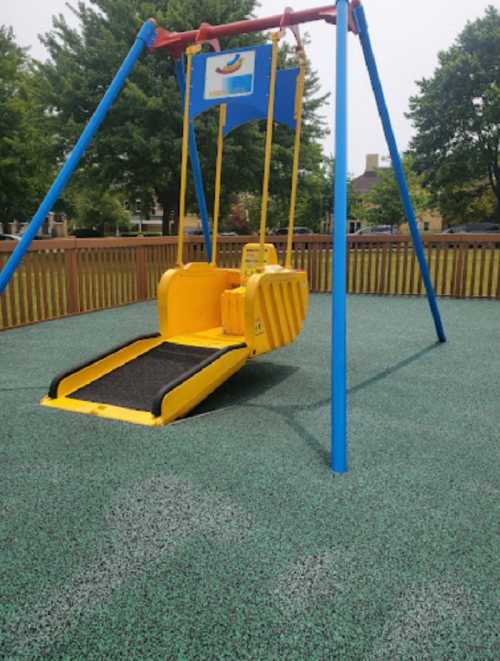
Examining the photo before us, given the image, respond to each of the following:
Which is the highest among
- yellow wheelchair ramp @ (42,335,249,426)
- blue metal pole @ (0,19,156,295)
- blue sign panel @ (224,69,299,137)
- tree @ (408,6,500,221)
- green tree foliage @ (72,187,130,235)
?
tree @ (408,6,500,221)

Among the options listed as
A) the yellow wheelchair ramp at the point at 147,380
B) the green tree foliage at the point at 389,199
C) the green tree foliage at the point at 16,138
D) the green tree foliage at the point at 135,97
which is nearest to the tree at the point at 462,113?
the green tree foliage at the point at 389,199

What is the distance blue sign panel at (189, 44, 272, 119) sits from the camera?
4910 millimetres

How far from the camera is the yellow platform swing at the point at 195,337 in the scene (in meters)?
4.04

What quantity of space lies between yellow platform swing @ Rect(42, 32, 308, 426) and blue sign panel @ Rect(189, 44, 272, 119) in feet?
0.19

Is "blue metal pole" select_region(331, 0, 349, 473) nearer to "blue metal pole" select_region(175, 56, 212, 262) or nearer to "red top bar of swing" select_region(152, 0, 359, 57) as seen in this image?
"red top bar of swing" select_region(152, 0, 359, 57)

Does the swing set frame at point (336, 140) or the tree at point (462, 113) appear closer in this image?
the swing set frame at point (336, 140)

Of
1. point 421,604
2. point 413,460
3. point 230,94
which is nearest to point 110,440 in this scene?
point 413,460

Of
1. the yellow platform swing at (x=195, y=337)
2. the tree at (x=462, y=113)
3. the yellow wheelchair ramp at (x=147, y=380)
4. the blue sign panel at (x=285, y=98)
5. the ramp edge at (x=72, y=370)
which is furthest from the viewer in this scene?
the tree at (x=462, y=113)

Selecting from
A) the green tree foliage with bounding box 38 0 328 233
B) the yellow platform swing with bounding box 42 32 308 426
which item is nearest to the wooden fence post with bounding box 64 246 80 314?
the yellow platform swing with bounding box 42 32 308 426

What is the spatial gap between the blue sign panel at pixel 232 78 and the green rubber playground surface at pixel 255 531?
2.67 m

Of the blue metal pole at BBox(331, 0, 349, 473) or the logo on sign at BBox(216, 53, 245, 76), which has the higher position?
the logo on sign at BBox(216, 53, 245, 76)

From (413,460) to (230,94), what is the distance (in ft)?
11.8

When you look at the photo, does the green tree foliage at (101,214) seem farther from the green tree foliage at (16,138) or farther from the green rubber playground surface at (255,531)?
the green rubber playground surface at (255,531)

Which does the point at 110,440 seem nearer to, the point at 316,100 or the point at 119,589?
the point at 119,589
